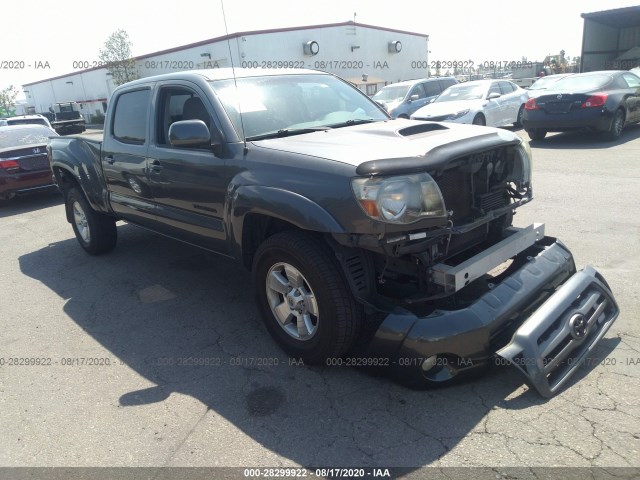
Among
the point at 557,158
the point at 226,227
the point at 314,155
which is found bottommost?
the point at 557,158

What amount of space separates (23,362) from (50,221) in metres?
5.42

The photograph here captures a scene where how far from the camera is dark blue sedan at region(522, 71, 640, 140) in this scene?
1066 cm

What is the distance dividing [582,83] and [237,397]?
11689 millimetres

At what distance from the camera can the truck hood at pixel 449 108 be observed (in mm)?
12492

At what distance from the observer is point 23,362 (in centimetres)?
381

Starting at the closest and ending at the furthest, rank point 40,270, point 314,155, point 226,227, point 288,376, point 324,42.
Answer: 1. point 314,155
2. point 288,376
3. point 226,227
4. point 40,270
5. point 324,42

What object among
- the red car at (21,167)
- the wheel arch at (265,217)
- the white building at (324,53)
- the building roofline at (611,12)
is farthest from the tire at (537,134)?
the white building at (324,53)

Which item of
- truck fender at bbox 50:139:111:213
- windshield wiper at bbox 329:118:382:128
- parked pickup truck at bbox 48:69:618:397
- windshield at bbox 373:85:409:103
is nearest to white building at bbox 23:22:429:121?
windshield at bbox 373:85:409:103

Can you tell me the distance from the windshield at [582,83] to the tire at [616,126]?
2.44 ft

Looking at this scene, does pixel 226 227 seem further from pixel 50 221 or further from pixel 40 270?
pixel 50 221

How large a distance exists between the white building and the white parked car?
38.0ft

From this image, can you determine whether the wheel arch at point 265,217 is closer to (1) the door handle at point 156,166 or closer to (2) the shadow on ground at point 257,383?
(2) the shadow on ground at point 257,383

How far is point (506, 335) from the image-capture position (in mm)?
2938

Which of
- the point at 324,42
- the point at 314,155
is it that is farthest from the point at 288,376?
the point at 324,42
